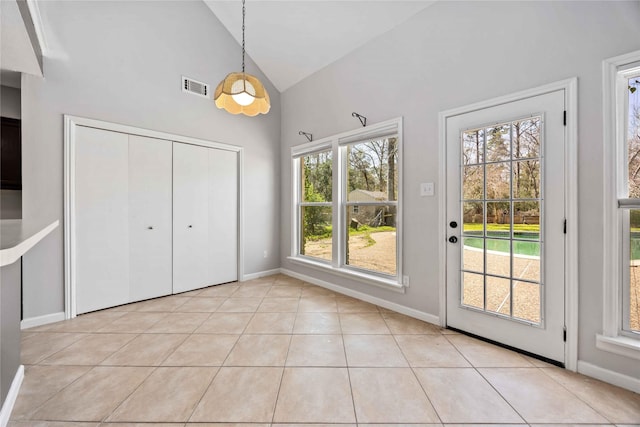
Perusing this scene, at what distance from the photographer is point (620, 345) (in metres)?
1.64

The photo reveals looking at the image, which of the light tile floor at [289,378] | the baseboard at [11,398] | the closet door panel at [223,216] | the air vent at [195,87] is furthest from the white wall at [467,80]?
the baseboard at [11,398]

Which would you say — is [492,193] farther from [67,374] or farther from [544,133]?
[67,374]

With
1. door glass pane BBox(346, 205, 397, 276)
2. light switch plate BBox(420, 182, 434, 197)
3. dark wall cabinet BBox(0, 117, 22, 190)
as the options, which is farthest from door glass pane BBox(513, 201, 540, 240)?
dark wall cabinet BBox(0, 117, 22, 190)

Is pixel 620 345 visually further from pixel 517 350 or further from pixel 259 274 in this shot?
pixel 259 274

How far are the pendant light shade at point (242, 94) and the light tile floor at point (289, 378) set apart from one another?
2.14 m

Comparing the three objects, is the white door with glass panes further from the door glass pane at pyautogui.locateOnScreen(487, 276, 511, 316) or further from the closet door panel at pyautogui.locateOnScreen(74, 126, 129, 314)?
the closet door panel at pyautogui.locateOnScreen(74, 126, 129, 314)

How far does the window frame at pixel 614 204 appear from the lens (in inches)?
66.6

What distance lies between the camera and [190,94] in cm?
355

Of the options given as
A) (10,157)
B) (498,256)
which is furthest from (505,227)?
(10,157)

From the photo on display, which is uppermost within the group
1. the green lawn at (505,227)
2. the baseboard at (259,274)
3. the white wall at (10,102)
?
the white wall at (10,102)

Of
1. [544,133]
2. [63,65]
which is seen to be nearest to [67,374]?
[63,65]

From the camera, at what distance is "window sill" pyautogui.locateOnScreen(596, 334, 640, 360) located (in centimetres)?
160

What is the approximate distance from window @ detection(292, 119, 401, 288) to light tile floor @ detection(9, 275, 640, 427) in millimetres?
855

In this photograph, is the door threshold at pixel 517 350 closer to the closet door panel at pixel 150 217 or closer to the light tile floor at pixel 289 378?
the light tile floor at pixel 289 378
